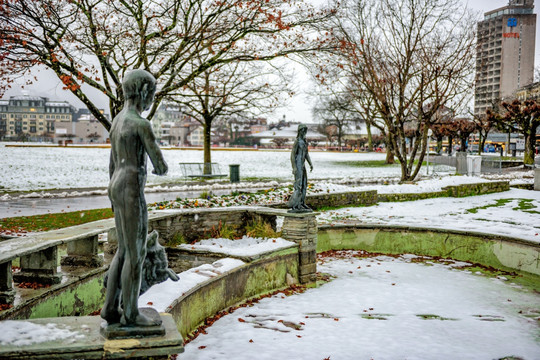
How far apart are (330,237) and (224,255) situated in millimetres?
4562

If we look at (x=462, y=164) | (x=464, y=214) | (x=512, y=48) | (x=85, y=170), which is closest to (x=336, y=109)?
(x=462, y=164)

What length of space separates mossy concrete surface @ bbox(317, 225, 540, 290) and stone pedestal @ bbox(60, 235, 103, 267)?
5.97 meters

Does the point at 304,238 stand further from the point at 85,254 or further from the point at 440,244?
the point at 440,244

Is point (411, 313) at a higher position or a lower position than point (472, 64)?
lower

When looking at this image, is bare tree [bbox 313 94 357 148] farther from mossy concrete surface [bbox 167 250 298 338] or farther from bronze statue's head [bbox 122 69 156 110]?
bronze statue's head [bbox 122 69 156 110]

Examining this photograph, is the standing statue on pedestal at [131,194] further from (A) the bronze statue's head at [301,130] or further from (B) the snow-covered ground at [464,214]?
(B) the snow-covered ground at [464,214]

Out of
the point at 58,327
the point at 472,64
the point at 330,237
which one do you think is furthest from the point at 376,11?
the point at 58,327

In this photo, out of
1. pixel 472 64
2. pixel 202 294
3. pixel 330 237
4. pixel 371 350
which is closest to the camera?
pixel 371 350

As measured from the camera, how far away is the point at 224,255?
7.54 meters

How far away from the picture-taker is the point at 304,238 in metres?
8.48

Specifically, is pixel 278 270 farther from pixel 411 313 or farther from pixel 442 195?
pixel 442 195

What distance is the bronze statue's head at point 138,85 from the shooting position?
3.13 m

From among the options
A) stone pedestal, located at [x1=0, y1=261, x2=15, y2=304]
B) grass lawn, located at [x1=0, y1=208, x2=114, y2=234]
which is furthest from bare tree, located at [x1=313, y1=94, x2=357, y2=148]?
stone pedestal, located at [x1=0, y1=261, x2=15, y2=304]

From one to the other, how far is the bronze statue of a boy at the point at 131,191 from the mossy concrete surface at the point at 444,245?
826 cm
